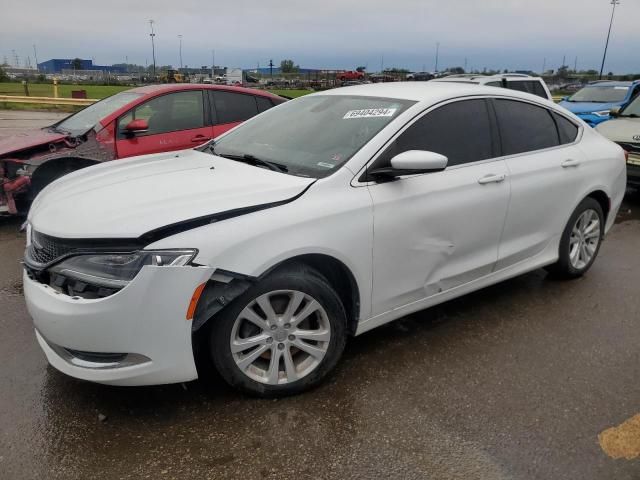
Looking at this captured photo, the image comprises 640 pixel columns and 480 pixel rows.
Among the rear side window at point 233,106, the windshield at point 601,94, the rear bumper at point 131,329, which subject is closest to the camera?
the rear bumper at point 131,329

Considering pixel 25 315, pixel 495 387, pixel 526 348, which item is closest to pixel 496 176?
pixel 526 348

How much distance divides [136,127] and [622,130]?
6748 millimetres

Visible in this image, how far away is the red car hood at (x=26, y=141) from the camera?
5.59 metres

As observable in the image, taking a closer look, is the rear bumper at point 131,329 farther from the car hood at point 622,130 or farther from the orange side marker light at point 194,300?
the car hood at point 622,130

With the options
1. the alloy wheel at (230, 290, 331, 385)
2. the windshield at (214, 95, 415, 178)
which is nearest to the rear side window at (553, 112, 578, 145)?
the windshield at (214, 95, 415, 178)

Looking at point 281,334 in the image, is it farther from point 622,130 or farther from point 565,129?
point 622,130

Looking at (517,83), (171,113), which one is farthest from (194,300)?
(517,83)

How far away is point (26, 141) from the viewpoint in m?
5.80

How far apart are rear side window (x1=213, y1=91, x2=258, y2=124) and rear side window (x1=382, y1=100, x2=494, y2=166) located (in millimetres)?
3678

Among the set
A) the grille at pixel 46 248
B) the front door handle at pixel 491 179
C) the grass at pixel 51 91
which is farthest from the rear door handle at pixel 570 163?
the grass at pixel 51 91

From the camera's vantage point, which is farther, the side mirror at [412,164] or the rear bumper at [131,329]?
the side mirror at [412,164]

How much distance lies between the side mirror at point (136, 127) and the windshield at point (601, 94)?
1164 cm

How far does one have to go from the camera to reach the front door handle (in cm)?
356

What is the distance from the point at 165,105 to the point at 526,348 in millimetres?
4757
